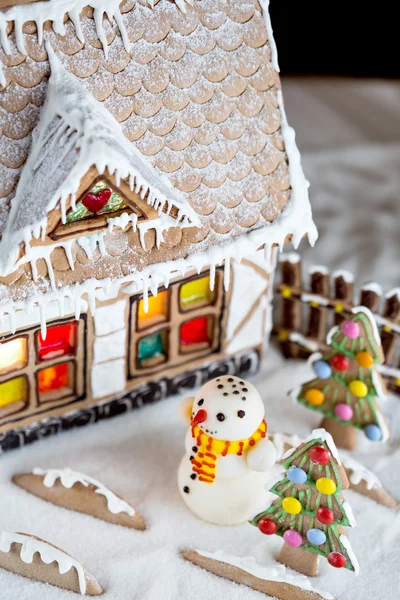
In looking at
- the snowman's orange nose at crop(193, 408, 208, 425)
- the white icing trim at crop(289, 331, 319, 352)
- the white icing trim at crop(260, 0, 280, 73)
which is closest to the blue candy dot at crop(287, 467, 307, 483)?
the snowman's orange nose at crop(193, 408, 208, 425)

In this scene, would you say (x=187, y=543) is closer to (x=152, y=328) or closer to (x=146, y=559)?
(x=146, y=559)

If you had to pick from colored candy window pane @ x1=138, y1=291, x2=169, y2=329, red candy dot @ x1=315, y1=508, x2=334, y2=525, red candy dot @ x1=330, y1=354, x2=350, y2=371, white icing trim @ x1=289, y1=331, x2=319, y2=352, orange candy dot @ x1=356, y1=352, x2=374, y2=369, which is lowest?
red candy dot @ x1=315, y1=508, x2=334, y2=525

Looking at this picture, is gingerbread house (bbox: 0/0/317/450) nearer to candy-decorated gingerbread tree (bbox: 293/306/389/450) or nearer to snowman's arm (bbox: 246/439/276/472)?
candy-decorated gingerbread tree (bbox: 293/306/389/450)

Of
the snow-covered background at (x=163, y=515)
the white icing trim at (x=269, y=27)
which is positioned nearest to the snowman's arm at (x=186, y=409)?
the snow-covered background at (x=163, y=515)

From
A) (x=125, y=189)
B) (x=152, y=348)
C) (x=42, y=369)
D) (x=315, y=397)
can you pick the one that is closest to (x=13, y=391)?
(x=42, y=369)

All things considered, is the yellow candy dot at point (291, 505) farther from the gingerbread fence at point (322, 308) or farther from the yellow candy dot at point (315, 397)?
the gingerbread fence at point (322, 308)

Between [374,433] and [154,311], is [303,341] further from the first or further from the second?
[154,311]

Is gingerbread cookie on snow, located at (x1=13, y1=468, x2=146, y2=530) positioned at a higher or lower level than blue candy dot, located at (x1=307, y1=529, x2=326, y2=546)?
lower
